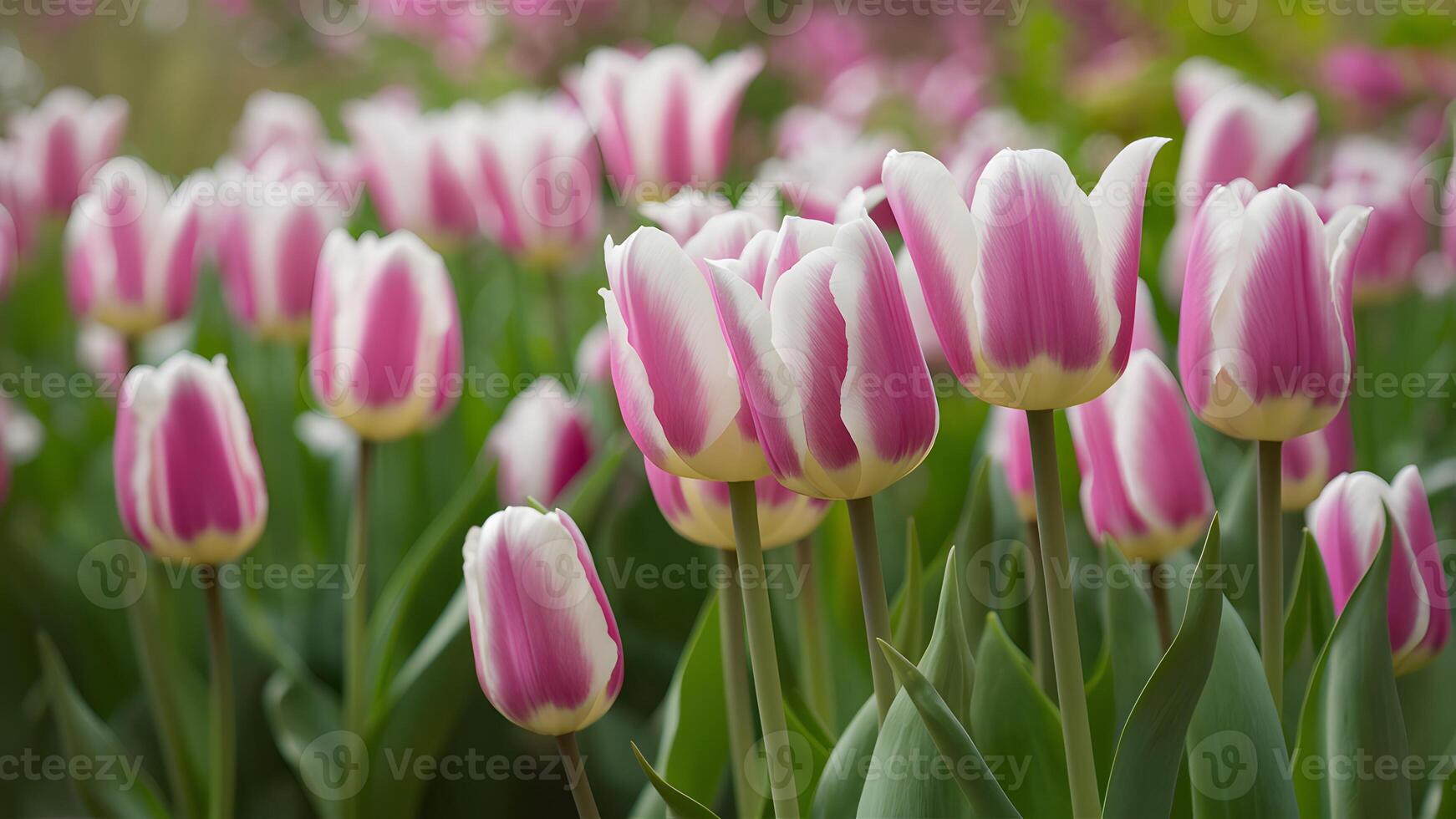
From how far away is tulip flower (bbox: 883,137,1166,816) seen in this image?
51 centimetres

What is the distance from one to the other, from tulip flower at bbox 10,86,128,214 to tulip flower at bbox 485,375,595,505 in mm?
1032

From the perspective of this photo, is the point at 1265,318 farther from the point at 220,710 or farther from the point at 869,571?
the point at 220,710

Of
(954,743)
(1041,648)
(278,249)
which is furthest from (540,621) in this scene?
(278,249)

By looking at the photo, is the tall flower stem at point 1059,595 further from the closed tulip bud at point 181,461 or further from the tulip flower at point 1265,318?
the closed tulip bud at point 181,461

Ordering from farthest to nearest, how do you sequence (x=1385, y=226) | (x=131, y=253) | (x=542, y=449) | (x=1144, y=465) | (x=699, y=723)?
1. (x=1385, y=226)
2. (x=131, y=253)
3. (x=542, y=449)
4. (x=699, y=723)
5. (x=1144, y=465)

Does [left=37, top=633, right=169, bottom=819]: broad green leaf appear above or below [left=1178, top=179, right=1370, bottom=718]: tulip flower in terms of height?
below

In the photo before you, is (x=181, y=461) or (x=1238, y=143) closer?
(x=181, y=461)

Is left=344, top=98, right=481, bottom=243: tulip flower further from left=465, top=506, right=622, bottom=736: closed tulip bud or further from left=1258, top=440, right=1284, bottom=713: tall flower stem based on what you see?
left=1258, top=440, right=1284, bottom=713: tall flower stem

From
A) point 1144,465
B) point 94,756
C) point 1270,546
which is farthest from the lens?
point 94,756

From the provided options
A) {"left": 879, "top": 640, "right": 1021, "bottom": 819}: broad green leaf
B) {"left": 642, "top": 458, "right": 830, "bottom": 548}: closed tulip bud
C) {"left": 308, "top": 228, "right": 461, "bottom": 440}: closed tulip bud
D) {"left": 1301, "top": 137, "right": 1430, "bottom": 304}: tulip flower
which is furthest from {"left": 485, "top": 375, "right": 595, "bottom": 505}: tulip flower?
{"left": 1301, "top": 137, "right": 1430, "bottom": 304}: tulip flower

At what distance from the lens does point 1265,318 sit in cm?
57

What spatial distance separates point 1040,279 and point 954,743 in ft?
0.67

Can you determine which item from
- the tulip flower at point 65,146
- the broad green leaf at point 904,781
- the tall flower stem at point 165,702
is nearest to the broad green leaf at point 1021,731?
the broad green leaf at point 904,781

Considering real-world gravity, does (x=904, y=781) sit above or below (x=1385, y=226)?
below
